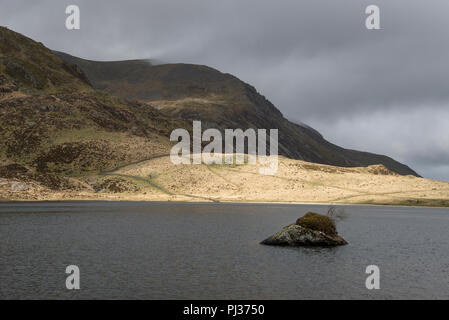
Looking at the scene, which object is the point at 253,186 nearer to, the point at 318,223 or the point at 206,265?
the point at 318,223

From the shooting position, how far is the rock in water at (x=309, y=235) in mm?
39781

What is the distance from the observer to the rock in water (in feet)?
131

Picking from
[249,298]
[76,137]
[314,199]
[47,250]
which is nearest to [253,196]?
[314,199]

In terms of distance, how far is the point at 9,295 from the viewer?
2162 centimetres

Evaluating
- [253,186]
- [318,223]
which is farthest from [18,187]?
[318,223]

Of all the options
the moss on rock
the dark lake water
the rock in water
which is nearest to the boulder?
the dark lake water

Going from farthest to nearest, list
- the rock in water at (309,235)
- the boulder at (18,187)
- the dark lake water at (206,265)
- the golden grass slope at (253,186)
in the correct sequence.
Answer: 1. the golden grass slope at (253,186)
2. the boulder at (18,187)
3. the rock in water at (309,235)
4. the dark lake water at (206,265)

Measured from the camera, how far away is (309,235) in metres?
40.0

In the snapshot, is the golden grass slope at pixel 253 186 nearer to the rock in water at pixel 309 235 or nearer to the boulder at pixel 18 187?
the boulder at pixel 18 187

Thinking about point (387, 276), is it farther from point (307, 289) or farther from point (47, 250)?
point (47, 250)

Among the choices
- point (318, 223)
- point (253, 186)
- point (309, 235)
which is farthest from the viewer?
point (253, 186)

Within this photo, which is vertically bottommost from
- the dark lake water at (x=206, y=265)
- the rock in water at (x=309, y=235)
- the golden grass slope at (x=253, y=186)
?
the dark lake water at (x=206, y=265)

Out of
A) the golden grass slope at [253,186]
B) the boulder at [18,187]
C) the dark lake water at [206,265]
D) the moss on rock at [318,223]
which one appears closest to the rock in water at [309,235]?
the moss on rock at [318,223]
